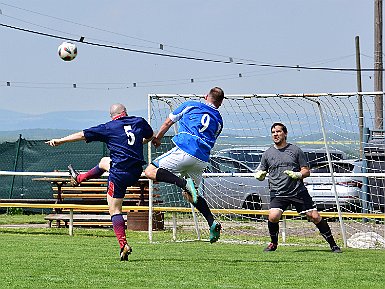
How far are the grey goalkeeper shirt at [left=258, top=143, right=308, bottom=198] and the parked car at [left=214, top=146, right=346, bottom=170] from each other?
351cm

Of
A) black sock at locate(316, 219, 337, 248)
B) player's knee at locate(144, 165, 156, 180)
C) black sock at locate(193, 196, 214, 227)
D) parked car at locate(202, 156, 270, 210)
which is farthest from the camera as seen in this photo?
parked car at locate(202, 156, 270, 210)

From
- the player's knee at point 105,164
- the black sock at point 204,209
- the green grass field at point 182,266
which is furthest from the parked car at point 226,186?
the black sock at point 204,209

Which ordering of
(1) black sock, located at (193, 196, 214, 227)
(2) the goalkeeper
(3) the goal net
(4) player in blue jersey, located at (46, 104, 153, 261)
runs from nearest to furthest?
(4) player in blue jersey, located at (46, 104, 153, 261), (1) black sock, located at (193, 196, 214, 227), (2) the goalkeeper, (3) the goal net

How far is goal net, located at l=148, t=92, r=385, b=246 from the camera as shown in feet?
53.6

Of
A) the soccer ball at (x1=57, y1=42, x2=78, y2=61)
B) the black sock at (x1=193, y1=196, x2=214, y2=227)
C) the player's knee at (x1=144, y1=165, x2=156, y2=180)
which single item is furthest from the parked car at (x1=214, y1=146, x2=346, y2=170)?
the black sock at (x1=193, y1=196, x2=214, y2=227)

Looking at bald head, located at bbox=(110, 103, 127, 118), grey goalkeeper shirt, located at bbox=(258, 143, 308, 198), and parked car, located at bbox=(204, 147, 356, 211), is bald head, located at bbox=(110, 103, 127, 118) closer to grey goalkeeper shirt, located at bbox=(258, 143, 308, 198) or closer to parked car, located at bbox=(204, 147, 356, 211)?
grey goalkeeper shirt, located at bbox=(258, 143, 308, 198)

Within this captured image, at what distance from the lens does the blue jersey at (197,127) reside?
42.3 feet

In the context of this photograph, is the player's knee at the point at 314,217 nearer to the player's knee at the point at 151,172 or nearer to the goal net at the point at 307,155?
the goal net at the point at 307,155

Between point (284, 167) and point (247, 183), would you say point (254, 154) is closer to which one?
point (247, 183)

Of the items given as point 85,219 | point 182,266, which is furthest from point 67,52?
point 182,266

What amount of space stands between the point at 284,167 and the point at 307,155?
14.6 ft

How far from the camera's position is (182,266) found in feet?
37.5

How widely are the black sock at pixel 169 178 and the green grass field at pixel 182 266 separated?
3.04 feet

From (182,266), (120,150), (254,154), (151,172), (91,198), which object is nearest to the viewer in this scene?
(182,266)
